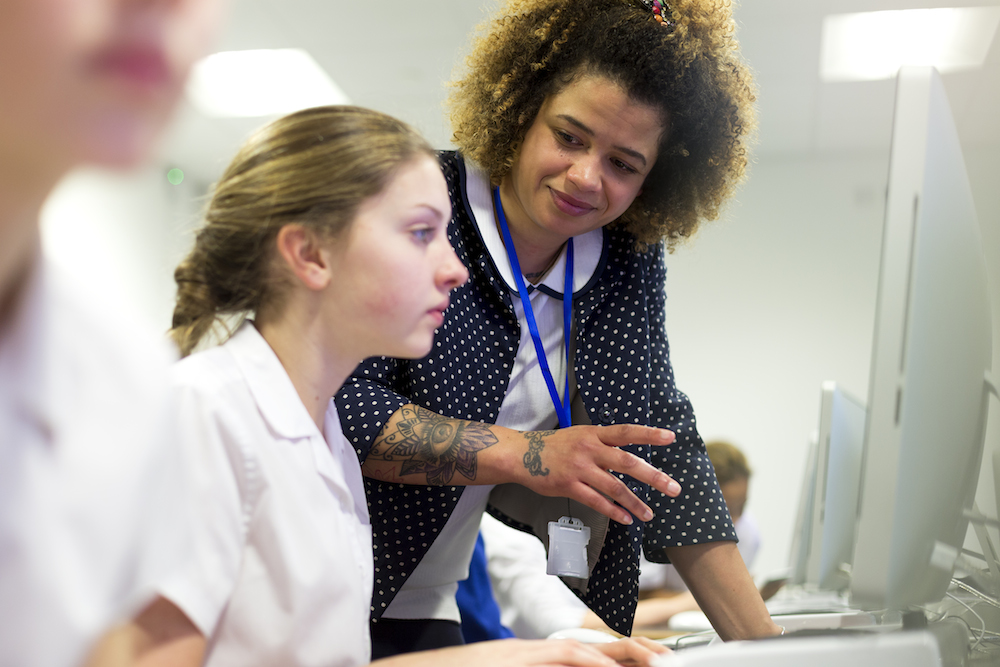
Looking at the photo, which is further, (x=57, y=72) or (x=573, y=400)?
(x=573, y=400)

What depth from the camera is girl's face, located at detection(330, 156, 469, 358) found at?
625mm

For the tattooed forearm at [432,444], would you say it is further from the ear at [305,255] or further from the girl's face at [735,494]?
the girl's face at [735,494]

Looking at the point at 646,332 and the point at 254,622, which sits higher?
the point at 646,332

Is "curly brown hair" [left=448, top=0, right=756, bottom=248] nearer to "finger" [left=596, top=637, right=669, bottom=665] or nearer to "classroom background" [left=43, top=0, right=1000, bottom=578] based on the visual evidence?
"finger" [left=596, top=637, right=669, bottom=665]

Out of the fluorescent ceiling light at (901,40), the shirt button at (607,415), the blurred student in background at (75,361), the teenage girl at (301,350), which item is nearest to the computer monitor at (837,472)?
the shirt button at (607,415)

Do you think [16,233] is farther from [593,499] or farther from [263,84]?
[263,84]

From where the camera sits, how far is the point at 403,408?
850 mm

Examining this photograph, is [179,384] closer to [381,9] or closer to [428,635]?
[428,635]

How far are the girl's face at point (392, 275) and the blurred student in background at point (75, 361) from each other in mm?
311

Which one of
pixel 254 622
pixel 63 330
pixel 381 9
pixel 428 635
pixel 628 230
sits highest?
pixel 381 9

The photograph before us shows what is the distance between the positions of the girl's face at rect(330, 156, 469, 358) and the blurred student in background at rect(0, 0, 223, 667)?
0.31 m

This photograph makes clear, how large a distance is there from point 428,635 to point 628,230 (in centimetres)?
60

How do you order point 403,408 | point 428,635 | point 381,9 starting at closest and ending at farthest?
point 403,408
point 428,635
point 381,9

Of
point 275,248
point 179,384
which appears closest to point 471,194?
point 275,248
